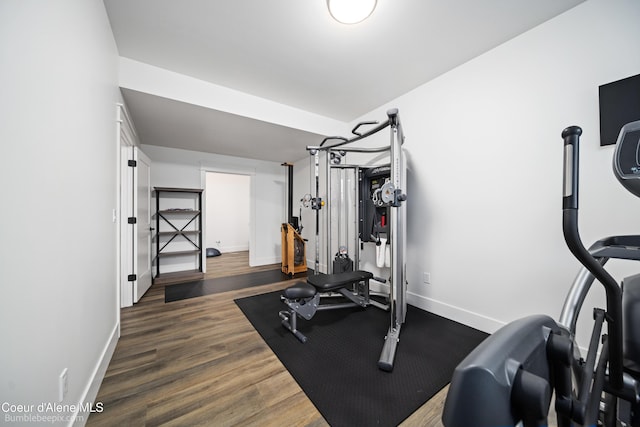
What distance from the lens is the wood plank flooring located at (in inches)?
52.5

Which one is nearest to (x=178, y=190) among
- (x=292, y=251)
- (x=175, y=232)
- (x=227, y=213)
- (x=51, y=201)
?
(x=175, y=232)

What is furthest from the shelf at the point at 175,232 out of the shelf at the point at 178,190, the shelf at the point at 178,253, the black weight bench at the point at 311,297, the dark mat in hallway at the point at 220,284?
the black weight bench at the point at 311,297

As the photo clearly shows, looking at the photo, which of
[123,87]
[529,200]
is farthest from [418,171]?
[123,87]

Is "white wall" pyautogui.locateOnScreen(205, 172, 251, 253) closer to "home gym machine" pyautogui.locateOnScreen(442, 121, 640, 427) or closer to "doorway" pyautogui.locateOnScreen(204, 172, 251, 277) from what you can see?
"doorway" pyautogui.locateOnScreen(204, 172, 251, 277)

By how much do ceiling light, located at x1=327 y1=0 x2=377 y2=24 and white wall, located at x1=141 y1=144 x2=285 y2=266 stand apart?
159 inches

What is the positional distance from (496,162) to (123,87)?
390 centimetres

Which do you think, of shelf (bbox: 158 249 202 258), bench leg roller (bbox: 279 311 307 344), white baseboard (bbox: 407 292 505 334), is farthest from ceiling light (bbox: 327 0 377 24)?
shelf (bbox: 158 249 202 258)

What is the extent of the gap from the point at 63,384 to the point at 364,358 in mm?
1834

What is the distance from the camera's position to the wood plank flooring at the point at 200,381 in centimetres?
133

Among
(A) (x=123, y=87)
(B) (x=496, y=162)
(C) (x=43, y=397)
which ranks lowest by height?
(C) (x=43, y=397)

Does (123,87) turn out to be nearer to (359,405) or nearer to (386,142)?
(386,142)

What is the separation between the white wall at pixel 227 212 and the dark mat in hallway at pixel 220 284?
2885mm

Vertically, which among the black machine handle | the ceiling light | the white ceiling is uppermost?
the white ceiling

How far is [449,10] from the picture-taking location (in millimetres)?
1826
